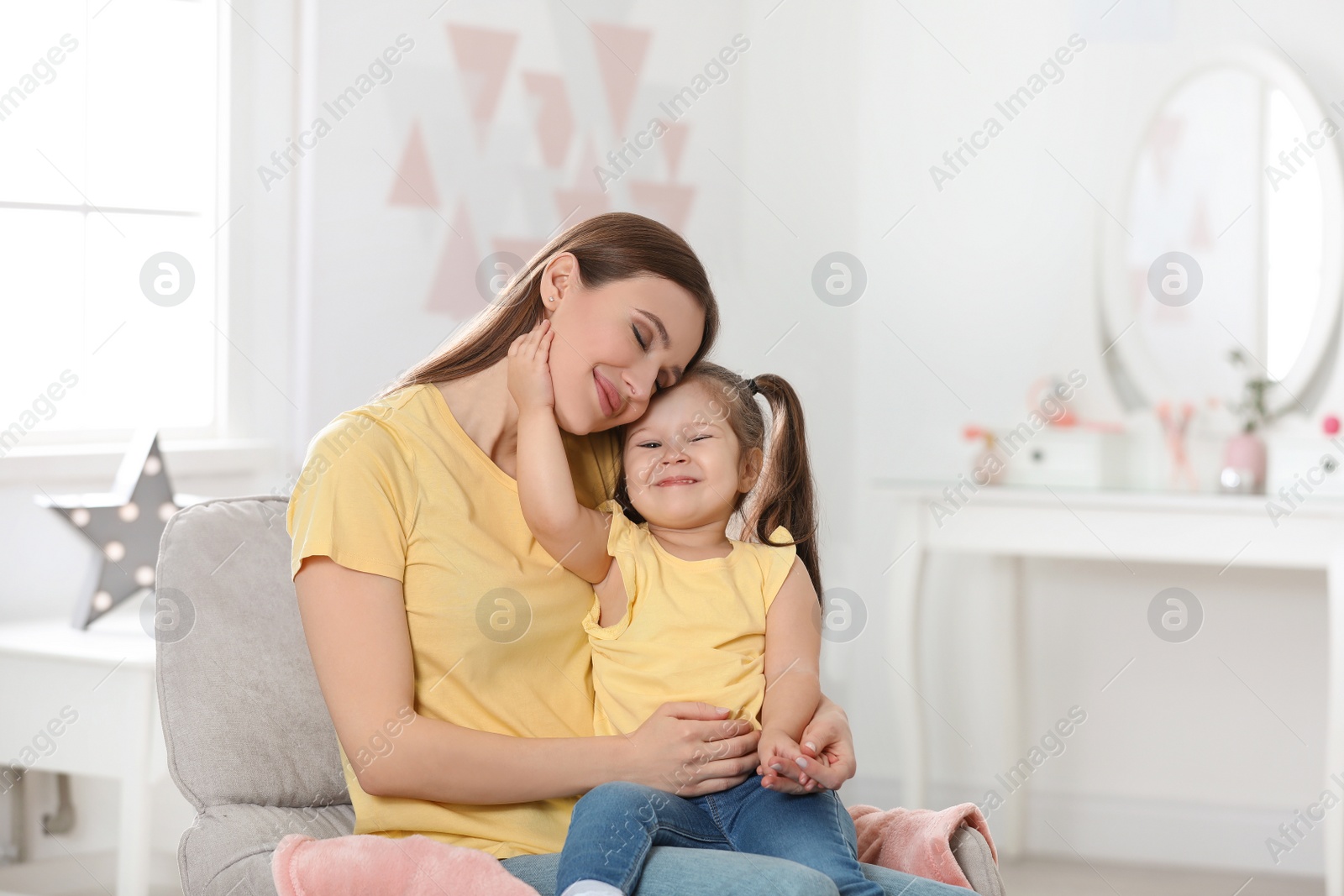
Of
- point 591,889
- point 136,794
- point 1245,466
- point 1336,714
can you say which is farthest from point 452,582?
point 1245,466

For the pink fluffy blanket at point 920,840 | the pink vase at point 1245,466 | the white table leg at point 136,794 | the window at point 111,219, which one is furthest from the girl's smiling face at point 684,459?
the pink vase at point 1245,466

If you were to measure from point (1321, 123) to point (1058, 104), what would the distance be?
0.59m

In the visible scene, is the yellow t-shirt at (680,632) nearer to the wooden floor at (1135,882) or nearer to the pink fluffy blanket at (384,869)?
the pink fluffy blanket at (384,869)

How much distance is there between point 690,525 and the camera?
1.44 m

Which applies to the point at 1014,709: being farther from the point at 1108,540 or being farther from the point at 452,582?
the point at 452,582

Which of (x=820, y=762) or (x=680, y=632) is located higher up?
(x=680, y=632)

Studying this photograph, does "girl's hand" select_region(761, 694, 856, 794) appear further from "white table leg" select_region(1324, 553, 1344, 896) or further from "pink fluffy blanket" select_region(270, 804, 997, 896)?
"white table leg" select_region(1324, 553, 1344, 896)

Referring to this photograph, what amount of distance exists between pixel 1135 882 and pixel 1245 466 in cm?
99

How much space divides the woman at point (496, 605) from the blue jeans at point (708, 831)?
26 mm

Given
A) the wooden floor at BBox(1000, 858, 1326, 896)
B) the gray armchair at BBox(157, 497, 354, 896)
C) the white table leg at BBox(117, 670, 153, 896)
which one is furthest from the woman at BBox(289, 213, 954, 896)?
the wooden floor at BBox(1000, 858, 1326, 896)

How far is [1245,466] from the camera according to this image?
2.75 metres

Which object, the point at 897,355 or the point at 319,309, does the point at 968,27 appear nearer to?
the point at 897,355

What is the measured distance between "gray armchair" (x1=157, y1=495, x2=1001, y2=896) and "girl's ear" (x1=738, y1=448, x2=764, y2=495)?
1.55 ft

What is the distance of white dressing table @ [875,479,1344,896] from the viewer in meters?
2.45
